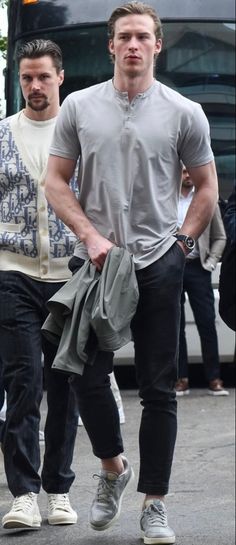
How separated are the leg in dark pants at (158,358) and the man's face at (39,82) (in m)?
1.00

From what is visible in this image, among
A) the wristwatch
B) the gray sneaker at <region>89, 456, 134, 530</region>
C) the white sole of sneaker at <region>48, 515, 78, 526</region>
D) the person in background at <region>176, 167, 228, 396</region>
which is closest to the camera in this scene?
the wristwatch

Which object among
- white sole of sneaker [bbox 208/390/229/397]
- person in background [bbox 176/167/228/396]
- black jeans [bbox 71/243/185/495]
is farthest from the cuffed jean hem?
white sole of sneaker [bbox 208/390/229/397]

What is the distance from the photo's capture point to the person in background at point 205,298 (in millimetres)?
10773

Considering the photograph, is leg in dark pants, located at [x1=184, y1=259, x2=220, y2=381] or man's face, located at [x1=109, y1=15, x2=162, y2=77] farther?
leg in dark pants, located at [x1=184, y1=259, x2=220, y2=381]

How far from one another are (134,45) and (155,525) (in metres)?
1.84

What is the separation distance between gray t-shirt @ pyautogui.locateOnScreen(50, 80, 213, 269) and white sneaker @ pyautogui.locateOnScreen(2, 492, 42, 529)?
1137 millimetres

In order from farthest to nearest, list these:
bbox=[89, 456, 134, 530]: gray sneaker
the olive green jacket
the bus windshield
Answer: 1. the bus windshield
2. bbox=[89, 456, 134, 530]: gray sneaker
3. the olive green jacket

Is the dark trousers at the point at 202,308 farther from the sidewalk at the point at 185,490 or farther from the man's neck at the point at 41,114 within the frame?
the man's neck at the point at 41,114

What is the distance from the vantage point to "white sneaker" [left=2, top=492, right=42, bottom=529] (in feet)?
18.7

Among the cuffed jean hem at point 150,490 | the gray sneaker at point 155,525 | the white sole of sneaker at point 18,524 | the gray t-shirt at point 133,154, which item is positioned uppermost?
the gray t-shirt at point 133,154

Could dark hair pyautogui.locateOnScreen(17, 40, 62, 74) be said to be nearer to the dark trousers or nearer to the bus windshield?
the dark trousers

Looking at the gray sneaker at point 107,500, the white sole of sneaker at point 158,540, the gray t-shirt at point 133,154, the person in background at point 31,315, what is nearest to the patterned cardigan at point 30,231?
the person in background at point 31,315

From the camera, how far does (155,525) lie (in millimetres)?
5453

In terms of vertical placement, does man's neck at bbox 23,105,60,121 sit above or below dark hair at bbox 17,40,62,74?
below
